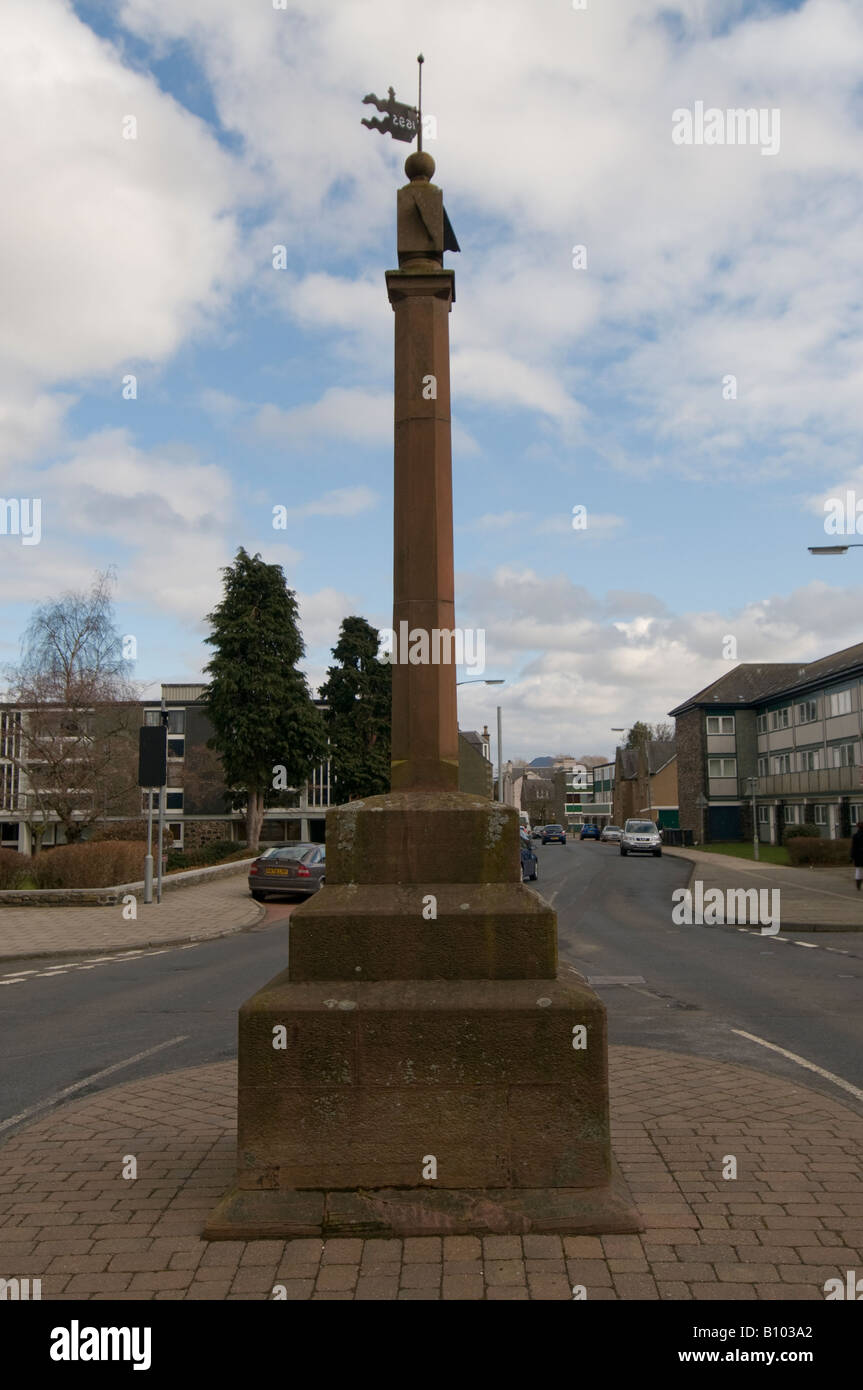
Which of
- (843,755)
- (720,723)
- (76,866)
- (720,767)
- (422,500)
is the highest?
(720,723)

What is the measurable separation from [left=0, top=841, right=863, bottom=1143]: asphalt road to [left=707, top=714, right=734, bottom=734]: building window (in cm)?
4434

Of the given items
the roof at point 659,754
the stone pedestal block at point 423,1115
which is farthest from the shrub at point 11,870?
the roof at point 659,754

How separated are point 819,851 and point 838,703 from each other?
15853 mm

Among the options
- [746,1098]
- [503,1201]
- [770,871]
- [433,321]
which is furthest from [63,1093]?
[770,871]

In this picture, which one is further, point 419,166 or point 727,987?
point 727,987

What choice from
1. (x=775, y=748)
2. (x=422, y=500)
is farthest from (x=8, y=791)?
(x=775, y=748)

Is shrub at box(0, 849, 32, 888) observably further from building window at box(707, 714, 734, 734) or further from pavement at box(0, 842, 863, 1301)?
building window at box(707, 714, 734, 734)

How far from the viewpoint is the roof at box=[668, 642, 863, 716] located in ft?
174

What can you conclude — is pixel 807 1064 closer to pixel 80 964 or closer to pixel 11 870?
pixel 80 964

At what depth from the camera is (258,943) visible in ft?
50.1

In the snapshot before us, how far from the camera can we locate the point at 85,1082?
21.8 feet

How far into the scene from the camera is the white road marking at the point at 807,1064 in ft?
20.4
